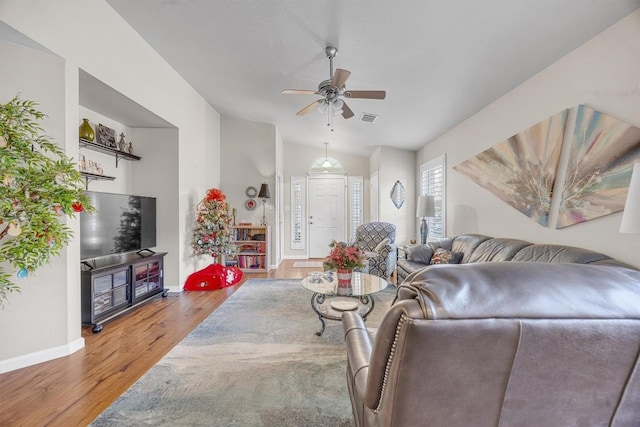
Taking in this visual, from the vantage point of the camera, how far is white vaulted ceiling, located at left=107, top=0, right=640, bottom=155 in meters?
2.06

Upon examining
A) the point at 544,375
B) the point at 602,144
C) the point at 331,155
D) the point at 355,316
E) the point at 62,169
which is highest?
the point at 331,155

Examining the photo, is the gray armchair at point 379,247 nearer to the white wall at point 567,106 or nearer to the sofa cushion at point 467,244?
the sofa cushion at point 467,244

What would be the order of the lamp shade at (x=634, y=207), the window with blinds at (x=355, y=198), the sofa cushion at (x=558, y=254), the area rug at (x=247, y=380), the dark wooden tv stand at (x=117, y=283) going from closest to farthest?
the lamp shade at (x=634, y=207), the area rug at (x=247, y=380), the sofa cushion at (x=558, y=254), the dark wooden tv stand at (x=117, y=283), the window with blinds at (x=355, y=198)

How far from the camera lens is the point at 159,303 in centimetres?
360

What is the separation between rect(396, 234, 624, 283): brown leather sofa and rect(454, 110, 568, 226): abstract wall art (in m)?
0.36

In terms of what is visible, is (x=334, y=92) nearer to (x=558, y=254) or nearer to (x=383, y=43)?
(x=383, y=43)

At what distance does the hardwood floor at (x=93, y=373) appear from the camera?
168 cm

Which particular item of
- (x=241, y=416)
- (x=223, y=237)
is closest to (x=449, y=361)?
(x=241, y=416)

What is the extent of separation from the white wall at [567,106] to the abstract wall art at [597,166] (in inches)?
2.6

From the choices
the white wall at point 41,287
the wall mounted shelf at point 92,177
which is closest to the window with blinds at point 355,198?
the wall mounted shelf at point 92,177

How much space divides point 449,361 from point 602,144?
243cm

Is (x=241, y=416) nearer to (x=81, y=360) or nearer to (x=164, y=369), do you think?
(x=164, y=369)

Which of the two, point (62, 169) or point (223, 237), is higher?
point (62, 169)

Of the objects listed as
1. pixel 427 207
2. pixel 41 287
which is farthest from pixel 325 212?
pixel 41 287
